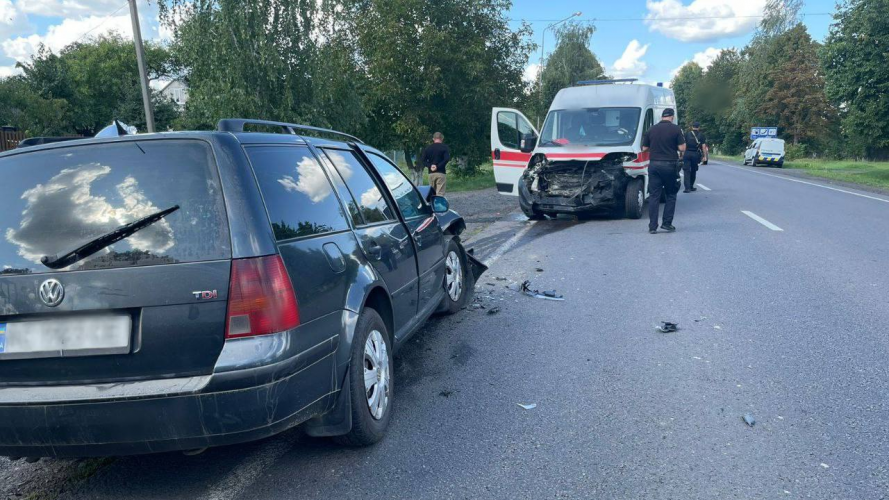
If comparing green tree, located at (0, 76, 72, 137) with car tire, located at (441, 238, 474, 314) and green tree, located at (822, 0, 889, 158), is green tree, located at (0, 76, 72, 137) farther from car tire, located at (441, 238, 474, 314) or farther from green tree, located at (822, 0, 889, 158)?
green tree, located at (822, 0, 889, 158)

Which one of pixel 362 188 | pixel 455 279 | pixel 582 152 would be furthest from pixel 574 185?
pixel 362 188

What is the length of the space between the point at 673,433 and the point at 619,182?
8.89m

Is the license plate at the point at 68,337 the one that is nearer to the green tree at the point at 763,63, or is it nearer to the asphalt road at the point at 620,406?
the asphalt road at the point at 620,406

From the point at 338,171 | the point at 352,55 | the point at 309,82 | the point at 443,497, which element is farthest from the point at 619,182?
the point at 352,55

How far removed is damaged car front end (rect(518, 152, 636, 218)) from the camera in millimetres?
11703

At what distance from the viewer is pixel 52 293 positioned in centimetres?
264

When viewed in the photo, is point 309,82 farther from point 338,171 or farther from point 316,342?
point 316,342

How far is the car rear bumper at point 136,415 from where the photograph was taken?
261 cm

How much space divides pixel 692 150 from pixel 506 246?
365 inches

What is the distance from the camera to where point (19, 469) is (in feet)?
11.0

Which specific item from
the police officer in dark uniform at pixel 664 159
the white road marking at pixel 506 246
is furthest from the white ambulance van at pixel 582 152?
the police officer in dark uniform at pixel 664 159

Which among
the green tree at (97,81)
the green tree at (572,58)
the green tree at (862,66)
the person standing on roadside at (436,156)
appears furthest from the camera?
the green tree at (572,58)

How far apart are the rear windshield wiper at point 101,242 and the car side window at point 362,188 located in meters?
1.27

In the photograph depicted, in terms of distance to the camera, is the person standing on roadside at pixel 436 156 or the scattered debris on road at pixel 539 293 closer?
the scattered debris on road at pixel 539 293
